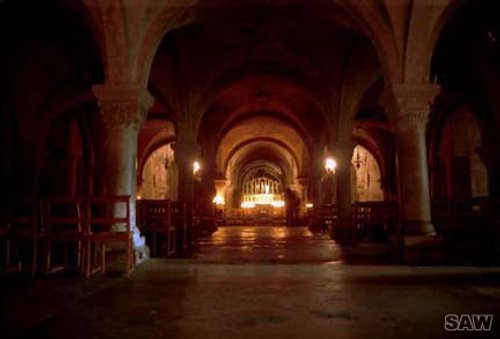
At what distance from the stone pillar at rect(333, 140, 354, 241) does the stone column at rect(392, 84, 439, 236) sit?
4260 millimetres

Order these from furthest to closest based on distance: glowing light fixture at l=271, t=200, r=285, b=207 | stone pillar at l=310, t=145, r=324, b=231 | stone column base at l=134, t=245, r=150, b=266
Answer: glowing light fixture at l=271, t=200, r=285, b=207 < stone pillar at l=310, t=145, r=324, b=231 < stone column base at l=134, t=245, r=150, b=266

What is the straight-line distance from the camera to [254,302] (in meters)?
3.82

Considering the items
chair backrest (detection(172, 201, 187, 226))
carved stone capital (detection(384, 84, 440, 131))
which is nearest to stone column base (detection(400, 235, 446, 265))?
carved stone capital (detection(384, 84, 440, 131))

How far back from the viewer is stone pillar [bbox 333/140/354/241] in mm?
11547

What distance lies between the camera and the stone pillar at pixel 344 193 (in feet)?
37.9

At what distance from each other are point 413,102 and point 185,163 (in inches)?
279

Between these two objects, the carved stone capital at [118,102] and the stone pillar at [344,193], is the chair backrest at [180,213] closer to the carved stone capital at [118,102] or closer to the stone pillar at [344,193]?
the carved stone capital at [118,102]

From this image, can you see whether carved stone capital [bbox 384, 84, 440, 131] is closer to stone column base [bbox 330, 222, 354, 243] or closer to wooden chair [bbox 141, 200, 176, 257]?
wooden chair [bbox 141, 200, 176, 257]

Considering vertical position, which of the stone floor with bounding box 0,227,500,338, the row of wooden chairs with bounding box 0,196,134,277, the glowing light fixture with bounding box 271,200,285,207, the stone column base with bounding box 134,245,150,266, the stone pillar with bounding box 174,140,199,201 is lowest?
the stone floor with bounding box 0,227,500,338

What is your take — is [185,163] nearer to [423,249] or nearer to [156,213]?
[156,213]

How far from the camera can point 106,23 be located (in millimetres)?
7012

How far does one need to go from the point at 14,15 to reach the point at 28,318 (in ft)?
25.6

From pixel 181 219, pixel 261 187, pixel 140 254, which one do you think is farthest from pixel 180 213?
pixel 261 187

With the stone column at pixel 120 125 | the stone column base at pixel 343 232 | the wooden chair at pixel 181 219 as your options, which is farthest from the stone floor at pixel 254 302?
the stone column base at pixel 343 232
